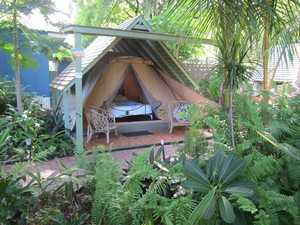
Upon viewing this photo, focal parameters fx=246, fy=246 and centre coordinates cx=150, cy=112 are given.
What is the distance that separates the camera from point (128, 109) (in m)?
7.18

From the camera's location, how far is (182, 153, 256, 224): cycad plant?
1.69 meters

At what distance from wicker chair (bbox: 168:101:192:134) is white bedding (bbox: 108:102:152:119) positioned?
0.73 metres

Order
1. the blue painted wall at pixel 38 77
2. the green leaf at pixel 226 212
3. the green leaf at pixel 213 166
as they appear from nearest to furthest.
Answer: the green leaf at pixel 226 212 → the green leaf at pixel 213 166 → the blue painted wall at pixel 38 77

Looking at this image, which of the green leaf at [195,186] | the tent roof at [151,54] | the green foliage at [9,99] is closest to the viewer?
the green leaf at [195,186]

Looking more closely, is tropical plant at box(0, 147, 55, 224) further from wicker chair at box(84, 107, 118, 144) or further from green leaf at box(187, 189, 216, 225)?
wicker chair at box(84, 107, 118, 144)

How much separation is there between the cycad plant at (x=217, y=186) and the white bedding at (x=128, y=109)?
16.4 feet

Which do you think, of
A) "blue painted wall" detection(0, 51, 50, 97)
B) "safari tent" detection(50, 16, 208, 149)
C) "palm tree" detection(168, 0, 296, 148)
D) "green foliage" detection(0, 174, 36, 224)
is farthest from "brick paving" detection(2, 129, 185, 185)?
"blue painted wall" detection(0, 51, 50, 97)

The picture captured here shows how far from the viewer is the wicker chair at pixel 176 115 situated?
22.6 feet

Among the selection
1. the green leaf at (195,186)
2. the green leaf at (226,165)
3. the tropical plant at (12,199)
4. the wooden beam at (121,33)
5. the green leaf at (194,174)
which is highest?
the wooden beam at (121,33)

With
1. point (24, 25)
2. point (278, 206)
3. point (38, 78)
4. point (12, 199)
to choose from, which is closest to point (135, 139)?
point (24, 25)

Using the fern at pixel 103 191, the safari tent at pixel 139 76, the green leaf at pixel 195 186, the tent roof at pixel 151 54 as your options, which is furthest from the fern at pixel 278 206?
the tent roof at pixel 151 54

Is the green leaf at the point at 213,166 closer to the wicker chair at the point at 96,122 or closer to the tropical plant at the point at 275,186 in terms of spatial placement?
the tropical plant at the point at 275,186

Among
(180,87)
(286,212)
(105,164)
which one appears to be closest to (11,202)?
(105,164)

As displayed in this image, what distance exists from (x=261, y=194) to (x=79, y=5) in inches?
638
